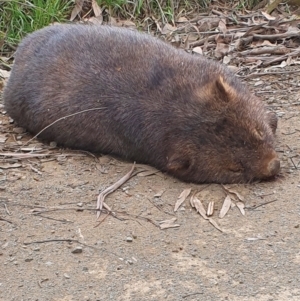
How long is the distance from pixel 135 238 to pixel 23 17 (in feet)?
10.6

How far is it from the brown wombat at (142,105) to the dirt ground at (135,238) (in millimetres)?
111

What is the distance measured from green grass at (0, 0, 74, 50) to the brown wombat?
4.61ft

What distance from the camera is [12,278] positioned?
3.32 meters

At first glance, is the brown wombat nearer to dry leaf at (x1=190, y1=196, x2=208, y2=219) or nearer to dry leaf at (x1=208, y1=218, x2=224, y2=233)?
dry leaf at (x1=190, y1=196, x2=208, y2=219)

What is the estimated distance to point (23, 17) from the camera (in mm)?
6273

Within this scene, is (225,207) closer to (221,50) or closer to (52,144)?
(52,144)

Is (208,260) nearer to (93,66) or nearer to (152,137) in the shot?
(152,137)

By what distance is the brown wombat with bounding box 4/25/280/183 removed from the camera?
4.07 meters

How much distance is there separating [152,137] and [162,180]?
251 millimetres

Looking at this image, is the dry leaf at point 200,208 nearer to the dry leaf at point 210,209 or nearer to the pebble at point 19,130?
the dry leaf at point 210,209

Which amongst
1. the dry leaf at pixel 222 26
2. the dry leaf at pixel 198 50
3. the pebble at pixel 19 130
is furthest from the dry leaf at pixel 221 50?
the pebble at pixel 19 130

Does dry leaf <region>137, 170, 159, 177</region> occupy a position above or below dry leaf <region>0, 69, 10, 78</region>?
above

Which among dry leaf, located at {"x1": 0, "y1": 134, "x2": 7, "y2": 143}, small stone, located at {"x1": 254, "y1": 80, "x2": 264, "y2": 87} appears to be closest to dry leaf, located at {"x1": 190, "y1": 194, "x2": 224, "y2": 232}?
dry leaf, located at {"x1": 0, "y1": 134, "x2": 7, "y2": 143}

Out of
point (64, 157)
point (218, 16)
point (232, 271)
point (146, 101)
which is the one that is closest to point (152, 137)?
point (146, 101)
